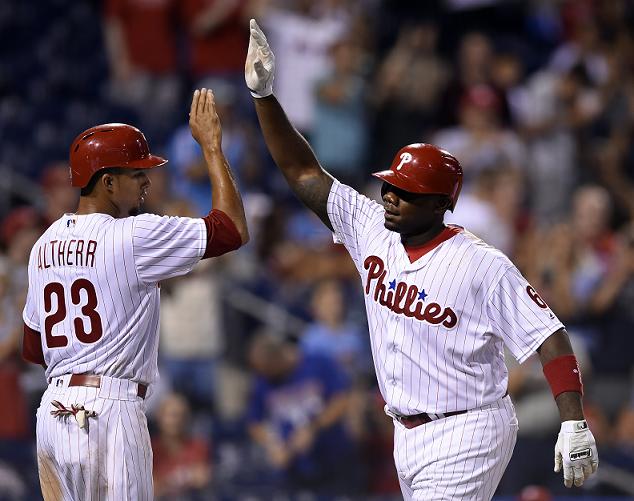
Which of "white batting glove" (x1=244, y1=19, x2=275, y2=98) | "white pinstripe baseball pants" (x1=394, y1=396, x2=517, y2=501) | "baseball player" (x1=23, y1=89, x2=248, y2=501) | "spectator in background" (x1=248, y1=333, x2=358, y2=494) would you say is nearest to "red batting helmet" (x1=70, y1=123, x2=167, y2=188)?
"baseball player" (x1=23, y1=89, x2=248, y2=501)

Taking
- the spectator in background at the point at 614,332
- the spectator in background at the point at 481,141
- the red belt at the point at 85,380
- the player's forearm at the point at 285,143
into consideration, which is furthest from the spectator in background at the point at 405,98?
the red belt at the point at 85,380

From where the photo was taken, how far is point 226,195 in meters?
4.86

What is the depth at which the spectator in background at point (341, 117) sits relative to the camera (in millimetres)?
10531

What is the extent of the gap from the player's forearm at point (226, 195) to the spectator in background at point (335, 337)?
3.65 metres

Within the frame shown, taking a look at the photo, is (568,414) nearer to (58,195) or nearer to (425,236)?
(425,236)

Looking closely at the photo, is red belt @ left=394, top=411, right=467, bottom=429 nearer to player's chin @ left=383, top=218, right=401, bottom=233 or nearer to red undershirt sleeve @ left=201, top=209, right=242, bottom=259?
player's chin @ left=383, top=218, right=401, bottom=233

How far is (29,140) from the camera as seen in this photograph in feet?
36.1

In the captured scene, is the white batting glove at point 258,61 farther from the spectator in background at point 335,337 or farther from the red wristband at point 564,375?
the spectator in background at point 335,337

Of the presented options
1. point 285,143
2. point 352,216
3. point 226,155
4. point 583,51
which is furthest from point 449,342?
point 583,51

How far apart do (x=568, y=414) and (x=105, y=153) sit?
198 centimetres

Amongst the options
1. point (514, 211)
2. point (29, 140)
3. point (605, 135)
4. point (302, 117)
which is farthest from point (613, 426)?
point (29, 140)

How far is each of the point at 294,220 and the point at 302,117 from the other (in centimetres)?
90

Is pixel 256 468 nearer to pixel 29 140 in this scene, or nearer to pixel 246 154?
pixel 246 154

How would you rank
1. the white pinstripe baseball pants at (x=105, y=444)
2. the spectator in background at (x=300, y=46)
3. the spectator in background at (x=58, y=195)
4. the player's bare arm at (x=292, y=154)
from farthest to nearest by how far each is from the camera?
the spectator in background at (x=300, y=46) → the spectator in background at (x=58, y=195) → the player's bare arm at (x=292, y=154) → the white pinstripe baseball pants at (x=105, y=444)
